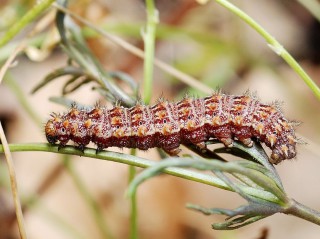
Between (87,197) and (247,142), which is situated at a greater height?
(87,197)

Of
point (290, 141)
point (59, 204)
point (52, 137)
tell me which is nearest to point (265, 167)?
point (290, 141)

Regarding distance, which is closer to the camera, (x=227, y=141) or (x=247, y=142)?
(x=247, y=142)

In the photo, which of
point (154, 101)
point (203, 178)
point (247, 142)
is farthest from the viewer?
point (154, 101)

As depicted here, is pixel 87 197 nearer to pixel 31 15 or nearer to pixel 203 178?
pixel 31 15

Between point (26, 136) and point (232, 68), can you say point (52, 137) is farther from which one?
point (232, 68)

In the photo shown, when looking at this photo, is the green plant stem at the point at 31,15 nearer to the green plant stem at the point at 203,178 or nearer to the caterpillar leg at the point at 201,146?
the green plant stem at the point at 203,178

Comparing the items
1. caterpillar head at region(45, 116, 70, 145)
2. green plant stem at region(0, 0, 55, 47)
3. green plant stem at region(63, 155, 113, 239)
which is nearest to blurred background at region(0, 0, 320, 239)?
green plant stem at region(63, 155, 113, 239)

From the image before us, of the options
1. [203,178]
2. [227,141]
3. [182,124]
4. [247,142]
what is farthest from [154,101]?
[203,178]
